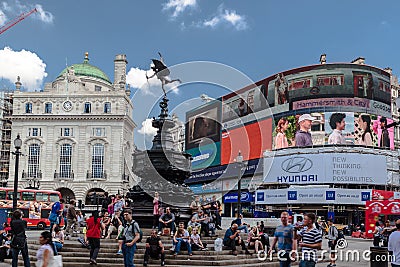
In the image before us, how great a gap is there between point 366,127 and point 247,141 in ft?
54.5

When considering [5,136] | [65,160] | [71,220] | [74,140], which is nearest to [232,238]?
[71,220]

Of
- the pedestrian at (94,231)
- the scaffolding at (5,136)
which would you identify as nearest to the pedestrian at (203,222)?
the pedestrian at (94,231)

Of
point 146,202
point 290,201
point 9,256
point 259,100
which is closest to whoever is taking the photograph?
point 9,256

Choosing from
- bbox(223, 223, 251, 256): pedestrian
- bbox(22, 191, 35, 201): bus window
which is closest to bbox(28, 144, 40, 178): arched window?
bbox(22, 191, 35, 201): bus window

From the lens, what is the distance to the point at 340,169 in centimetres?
5353

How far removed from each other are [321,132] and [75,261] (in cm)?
4489

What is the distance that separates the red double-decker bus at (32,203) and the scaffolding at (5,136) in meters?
43.5

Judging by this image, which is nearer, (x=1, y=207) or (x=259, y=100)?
(x=1, y=207)

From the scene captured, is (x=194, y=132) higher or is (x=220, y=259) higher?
(x=194, y=132)

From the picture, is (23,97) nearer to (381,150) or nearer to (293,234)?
(381,150)

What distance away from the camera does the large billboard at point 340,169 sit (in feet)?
175

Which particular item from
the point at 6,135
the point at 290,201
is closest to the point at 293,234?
the point at 290,201

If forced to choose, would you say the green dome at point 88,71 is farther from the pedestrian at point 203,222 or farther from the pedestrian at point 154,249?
the pedestrian at point 154,249

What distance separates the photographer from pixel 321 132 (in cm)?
5547
